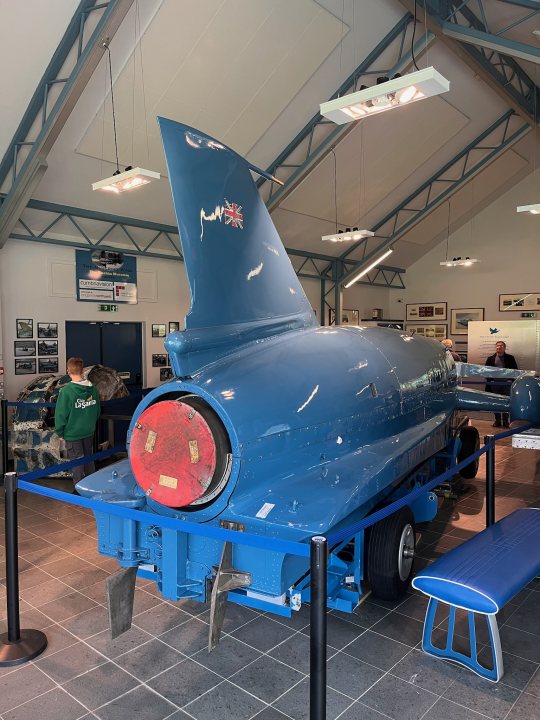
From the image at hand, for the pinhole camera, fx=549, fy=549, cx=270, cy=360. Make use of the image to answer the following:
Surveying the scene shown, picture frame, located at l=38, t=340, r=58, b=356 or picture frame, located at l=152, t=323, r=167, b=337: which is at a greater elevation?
picture frame, located at l=152, t=323, r=167, b=337

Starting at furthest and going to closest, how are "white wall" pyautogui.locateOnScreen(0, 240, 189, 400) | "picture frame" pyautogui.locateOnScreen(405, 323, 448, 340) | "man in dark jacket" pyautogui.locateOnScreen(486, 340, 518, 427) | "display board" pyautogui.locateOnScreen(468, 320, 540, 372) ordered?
"picture frame" pyautogui.locateOnScreen(405, 323, 448, 340) → "display board" pyautogui.locateOnScreen(468, 320, 540, 372) → "man in dark jacket" pyautogui.locateOnScreen(486, 340, 518, 427) → "white wall" pyautogui.locateOnScreen(0, 240, 189, 400)

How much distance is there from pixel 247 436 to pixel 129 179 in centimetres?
478

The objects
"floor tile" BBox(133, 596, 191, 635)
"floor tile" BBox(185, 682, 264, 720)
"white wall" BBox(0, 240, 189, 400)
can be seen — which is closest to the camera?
"floor tile" BBox(185, 682, 264, 720)

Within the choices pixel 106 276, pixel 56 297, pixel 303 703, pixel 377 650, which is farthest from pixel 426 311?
pixel 303 703

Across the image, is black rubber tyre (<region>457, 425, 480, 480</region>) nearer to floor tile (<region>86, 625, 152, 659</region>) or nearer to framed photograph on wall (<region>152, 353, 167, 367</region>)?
floor tile (<region>86, 625, 152, 659</region>)

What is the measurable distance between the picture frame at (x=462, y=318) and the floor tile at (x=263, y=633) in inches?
666

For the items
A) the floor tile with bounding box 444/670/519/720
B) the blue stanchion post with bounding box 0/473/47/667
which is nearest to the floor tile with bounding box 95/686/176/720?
the blue stanchion post with bounding box 0/473/47/667

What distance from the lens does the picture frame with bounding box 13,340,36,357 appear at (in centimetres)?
937

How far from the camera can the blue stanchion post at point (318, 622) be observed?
7.57 feet

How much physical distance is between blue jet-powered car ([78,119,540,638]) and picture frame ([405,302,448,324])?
53.0ft

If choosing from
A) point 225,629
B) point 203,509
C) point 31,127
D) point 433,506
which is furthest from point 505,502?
point 31,127

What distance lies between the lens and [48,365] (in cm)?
996

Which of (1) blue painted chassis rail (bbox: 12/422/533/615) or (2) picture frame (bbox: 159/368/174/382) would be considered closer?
(1) blue painted chassis rail (bbox: 12/422/533/615)

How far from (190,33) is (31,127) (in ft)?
8.40
